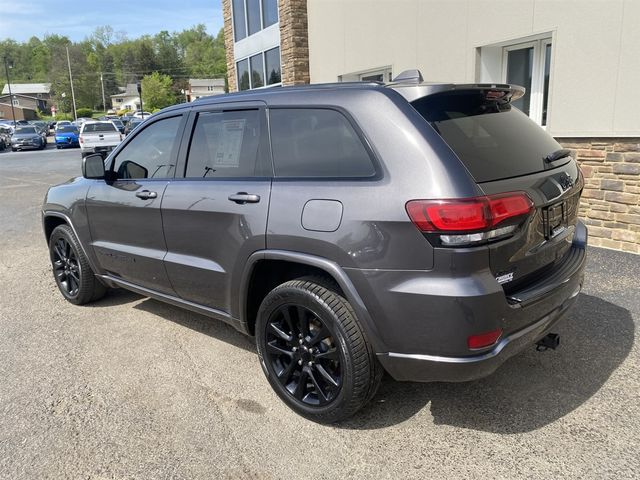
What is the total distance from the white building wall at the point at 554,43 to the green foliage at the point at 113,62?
301 feet

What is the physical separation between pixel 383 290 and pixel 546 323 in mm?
939

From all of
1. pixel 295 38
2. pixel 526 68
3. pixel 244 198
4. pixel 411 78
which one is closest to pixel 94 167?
pixel 244 198

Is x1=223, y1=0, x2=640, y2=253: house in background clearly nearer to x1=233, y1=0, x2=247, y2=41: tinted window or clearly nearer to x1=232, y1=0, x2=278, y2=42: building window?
x1=232, y1=0, x2=278, y2=42: building window

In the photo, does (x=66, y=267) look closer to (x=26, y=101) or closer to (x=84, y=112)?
(x=84, y=112)

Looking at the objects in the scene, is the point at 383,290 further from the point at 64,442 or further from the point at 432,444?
the point at 64,442

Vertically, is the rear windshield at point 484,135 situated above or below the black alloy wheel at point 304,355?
above

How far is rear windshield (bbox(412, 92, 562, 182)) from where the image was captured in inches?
100

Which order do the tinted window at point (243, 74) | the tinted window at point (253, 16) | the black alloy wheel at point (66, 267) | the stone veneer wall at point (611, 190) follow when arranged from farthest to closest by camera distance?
the tinted window at point (243, 74) < the tinted window at point (253, 16) < the stone veneer wall at point (611, 190) < the black alloy wheel at point (66, 267)

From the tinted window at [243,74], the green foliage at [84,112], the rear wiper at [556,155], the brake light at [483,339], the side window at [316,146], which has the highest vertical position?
the green foliage at [84,112]

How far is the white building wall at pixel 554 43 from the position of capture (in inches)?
231

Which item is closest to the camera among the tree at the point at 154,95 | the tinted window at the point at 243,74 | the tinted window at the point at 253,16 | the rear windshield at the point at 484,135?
the rear windshield at the point at 484,135

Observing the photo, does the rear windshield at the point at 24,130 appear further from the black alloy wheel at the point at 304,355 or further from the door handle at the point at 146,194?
the black alloy wheel at the point at 304,355

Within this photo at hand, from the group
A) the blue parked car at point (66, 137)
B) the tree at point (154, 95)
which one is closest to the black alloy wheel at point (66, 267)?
the blue parked car at point (66, 137)

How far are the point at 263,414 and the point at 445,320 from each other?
51.5 inches
